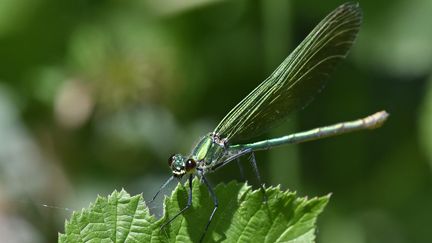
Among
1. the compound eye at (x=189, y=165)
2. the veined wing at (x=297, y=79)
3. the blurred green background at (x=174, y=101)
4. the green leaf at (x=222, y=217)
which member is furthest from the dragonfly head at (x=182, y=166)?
the blurred green background at (x=174, y=101)

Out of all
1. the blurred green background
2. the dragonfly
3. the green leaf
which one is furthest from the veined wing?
the blurred green background

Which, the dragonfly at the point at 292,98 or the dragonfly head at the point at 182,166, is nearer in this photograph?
the dragonfly head at the point at 182,166

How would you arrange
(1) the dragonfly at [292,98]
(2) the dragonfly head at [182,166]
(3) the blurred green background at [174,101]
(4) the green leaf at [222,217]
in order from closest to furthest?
(4) the green leaf at [222,217], (2) the dragonfly head at [182,166], (1) the dragonfly at [292,98], (3) the blurred green background at [174,101]

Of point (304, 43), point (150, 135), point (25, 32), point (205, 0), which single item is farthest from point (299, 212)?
point (25, 32)

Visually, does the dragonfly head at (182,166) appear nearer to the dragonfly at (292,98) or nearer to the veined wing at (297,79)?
the dragonfly at (292,98)

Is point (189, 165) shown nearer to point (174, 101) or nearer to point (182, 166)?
point (182, 166)

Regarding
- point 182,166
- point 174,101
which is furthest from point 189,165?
point 174,101

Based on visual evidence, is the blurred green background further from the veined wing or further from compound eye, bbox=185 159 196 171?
compound eye, bbox=185 159 196 171

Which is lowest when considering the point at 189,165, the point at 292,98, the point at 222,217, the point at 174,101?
the point at 222,217
